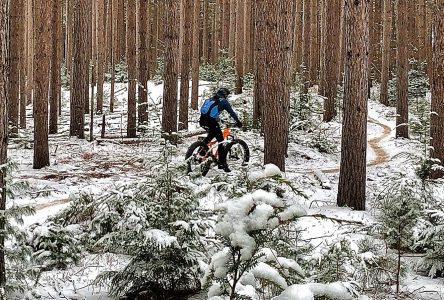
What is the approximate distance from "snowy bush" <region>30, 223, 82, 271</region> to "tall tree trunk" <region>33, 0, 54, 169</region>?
7.03m

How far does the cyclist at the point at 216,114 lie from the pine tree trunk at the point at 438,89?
4.56 m

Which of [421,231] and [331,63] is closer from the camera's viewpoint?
[421,231]

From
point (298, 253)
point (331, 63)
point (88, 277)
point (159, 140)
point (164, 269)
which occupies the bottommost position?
point (88, 277)

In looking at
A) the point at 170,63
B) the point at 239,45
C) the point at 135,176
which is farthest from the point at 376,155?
the point at 239,45

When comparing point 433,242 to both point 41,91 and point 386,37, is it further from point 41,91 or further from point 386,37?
point 386,37

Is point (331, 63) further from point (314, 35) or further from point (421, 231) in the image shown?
point (421, 231)

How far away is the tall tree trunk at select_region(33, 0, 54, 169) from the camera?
12328 millimetres

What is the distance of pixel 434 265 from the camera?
560cm

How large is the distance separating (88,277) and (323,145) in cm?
1128

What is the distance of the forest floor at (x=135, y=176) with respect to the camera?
5426 millimetres

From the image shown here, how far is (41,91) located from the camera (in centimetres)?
1248

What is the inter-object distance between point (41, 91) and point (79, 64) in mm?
4263

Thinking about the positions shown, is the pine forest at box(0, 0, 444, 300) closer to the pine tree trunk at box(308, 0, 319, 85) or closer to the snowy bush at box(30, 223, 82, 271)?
the snowy bush at box(30, 223, 82, 271)

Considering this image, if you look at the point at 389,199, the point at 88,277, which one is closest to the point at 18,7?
the point at 88,277
